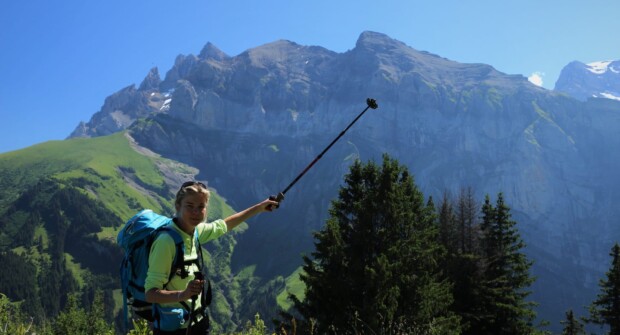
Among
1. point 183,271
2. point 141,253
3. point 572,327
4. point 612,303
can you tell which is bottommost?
point 572,327

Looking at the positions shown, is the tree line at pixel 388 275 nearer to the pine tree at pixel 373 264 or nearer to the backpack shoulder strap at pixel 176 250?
the pine tree at pixel 373 264

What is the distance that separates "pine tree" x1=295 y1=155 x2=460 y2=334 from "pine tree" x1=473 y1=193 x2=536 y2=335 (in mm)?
6171

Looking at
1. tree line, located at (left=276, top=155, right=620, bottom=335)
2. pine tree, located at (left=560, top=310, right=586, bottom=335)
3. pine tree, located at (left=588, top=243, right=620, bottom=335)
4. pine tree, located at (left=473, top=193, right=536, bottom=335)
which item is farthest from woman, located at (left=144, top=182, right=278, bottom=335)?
pine tree, located at (left=560, top=310, right=586, bottom=335)

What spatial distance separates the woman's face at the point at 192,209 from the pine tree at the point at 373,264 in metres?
11.3

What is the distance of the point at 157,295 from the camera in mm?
4336

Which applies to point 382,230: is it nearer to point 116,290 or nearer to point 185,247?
point 185,247

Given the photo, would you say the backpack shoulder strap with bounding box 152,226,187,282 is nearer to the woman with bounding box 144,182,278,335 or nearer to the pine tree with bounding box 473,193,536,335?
the woman with bounding box 144,182,278,335

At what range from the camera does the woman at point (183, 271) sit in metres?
4.34

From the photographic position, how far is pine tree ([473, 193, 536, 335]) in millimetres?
24000

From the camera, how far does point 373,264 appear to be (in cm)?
1659

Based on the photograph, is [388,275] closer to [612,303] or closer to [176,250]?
[176,250]

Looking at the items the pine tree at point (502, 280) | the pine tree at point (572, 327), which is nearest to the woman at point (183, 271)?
the pine tree at point (502, 280)

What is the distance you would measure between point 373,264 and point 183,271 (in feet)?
41.9

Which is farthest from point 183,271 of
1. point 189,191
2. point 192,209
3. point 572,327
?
point 572,327
